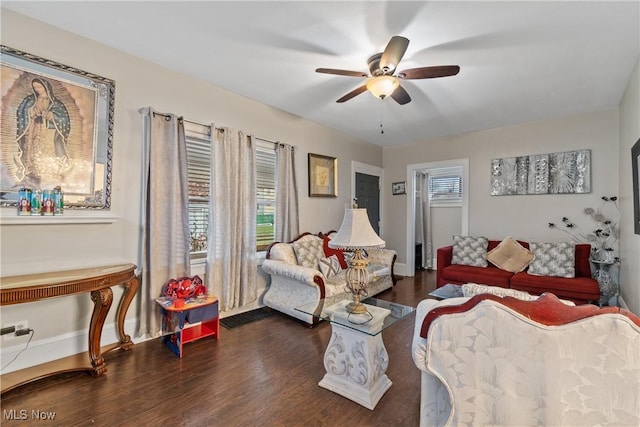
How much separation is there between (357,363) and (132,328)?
7.00ft

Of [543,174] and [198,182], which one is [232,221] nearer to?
[198,182]

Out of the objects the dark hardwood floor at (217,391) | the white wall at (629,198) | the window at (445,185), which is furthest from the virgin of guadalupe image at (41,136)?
the window at (445,185)

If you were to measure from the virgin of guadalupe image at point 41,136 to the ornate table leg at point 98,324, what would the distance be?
38.1 inches

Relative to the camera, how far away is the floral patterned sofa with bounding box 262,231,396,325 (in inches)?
121

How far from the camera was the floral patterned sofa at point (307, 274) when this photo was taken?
3.08m

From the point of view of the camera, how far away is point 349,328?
1900 mm

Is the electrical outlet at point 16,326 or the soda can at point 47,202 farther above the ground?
the soda can at point 47,202

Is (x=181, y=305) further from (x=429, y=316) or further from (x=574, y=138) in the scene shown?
(x=574, y=138)

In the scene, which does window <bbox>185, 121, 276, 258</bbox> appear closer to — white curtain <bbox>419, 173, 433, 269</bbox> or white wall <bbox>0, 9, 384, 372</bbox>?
white wall <bbox>0, 9, 384, 372</bbox>

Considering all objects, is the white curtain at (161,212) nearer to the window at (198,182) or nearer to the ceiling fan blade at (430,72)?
the window at (198,182)

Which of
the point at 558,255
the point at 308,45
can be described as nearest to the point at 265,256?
the point at 308,45

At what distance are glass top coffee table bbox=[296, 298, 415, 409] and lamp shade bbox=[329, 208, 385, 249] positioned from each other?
20.4 inches

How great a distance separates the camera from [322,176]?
4582 millimetres

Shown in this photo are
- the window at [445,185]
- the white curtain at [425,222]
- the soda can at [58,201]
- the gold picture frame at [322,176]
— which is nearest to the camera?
the soda can at [58,201]
